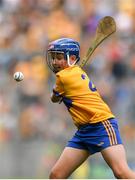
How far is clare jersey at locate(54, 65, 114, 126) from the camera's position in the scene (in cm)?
697

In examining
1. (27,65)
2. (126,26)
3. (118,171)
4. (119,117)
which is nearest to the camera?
(118,171)

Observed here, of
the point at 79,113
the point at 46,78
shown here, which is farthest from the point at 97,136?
the point at 46,78

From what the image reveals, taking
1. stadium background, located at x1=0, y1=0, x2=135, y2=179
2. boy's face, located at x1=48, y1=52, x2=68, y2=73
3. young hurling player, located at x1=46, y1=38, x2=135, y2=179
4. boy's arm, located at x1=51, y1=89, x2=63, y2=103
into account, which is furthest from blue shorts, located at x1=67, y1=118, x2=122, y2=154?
stadium background, located at x1=0, y1=0, x2=135, y2=179

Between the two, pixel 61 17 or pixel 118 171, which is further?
pixel 61 17

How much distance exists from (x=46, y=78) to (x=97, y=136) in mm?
4555

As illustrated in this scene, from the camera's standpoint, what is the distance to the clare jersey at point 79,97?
6969mm

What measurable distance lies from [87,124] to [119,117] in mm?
3829

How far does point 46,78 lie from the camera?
11383mm

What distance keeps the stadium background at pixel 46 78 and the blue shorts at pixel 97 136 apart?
11.2 ft

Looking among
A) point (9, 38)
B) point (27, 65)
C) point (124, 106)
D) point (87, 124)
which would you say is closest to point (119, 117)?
point (124, 106)

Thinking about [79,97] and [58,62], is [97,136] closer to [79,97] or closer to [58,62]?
[79,97]

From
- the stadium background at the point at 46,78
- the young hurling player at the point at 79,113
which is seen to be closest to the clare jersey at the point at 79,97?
the young hurling player at the point at 79,113

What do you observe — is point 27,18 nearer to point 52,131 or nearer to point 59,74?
point 52,131

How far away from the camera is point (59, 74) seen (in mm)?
6949
